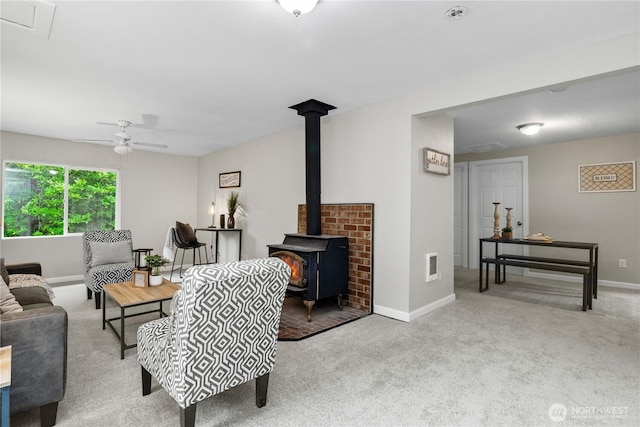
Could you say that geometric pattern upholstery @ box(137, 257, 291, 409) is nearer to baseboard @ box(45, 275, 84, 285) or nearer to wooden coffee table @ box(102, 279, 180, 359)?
wooden coffee table @ box(102, 279, 180, 359)

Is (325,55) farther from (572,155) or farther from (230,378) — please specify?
(572,155)

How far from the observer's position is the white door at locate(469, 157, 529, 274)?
19.1ft

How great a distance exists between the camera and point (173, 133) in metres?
5.09

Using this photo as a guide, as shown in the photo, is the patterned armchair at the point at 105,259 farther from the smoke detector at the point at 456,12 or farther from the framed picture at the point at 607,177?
the framed picture at the point at 607,177

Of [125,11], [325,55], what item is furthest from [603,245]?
[125,11]

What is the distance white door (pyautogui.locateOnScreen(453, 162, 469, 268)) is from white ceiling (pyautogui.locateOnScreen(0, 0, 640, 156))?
6.99 feet

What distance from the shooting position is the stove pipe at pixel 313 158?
378 centimetres

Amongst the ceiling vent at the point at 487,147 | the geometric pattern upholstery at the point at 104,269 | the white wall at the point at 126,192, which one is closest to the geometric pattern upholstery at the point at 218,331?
the geometric pattern upholstery at the point at 104,269

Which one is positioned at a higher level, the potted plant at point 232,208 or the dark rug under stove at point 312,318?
the potted plant at point 232,208

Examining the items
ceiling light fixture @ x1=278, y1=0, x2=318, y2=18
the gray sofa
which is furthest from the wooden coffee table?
ceiling light fixture @ x1=278, y1=0, x2=318, y2=18

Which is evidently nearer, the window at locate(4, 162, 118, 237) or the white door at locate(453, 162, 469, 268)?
the window at locate(4, 162, 118, 237)

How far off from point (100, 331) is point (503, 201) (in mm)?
6259

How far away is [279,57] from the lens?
2631mm

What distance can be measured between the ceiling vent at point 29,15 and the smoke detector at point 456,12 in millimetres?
2356
